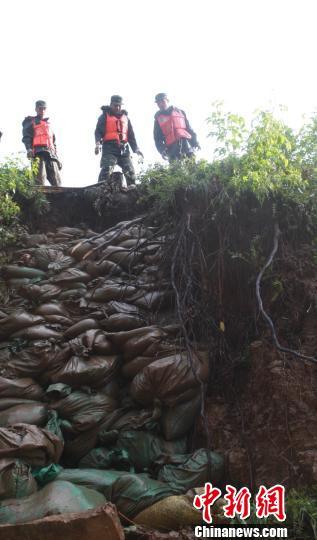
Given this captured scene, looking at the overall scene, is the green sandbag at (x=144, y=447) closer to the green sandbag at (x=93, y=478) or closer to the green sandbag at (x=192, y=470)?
the green sandbag at (x=192, y=470)

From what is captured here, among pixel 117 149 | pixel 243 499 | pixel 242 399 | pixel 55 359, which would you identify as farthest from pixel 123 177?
pixel 243 499

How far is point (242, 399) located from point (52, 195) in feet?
12.8

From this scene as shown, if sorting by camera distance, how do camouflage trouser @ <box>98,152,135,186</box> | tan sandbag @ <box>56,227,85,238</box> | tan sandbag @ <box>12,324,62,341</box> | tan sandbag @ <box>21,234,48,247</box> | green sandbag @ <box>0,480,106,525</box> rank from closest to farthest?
green sandbag @ <box>0,480,106,525</box>, tan sandbag @ <box>12,324,62,341</box>, tan sandbag @ <box>21,234,48,247</box>, tan sandbag @ <box>56,227,85,238</box>, camouflage trouser @ <box>98,152,135,186</box>

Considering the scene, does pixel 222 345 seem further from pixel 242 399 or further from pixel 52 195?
pixel 52 195

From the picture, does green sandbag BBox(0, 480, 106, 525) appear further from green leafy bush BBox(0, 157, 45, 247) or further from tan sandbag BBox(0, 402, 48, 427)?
green leafy bush BBox(0, 157, 45, 247)

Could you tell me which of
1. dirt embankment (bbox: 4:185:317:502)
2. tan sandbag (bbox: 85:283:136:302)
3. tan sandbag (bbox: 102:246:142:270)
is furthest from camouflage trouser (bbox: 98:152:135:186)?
tan sandbag (bbox: 85:283:136:302)

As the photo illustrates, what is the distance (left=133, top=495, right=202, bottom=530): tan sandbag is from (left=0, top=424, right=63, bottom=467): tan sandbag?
2.15ft

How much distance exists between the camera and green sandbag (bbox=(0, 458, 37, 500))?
2676 mm

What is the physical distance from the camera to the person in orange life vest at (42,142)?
721 centimetres

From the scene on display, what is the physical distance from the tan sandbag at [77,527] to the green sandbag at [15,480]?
0.50 metres

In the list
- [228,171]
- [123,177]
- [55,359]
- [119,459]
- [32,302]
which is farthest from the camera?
[123,177]

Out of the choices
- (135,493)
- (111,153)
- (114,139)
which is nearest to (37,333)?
(135,493)

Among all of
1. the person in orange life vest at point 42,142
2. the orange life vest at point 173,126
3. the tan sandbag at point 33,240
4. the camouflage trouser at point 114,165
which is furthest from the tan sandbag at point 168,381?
the person in orange life vest at point 42,142

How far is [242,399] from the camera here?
11.6 ft
